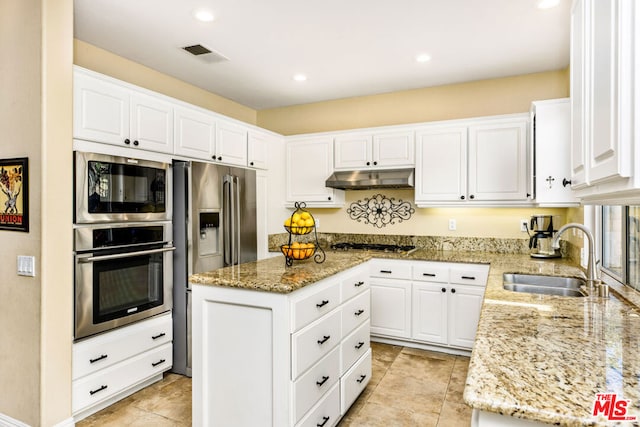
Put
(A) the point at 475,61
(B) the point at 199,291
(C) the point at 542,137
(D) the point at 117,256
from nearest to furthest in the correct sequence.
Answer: (B) the point at 199,291 → (D) the point at 117,256 → (C) the point at 542,137 → (A) the point at 475,61

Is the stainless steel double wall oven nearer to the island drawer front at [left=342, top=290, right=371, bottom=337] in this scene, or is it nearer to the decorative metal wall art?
the island drawer front at [left=342, top=290, right=371, bottom=337]

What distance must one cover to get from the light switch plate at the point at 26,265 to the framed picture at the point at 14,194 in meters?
0.17

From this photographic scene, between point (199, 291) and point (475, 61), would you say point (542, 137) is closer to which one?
point (475, 61)

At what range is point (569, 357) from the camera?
1.10 metres

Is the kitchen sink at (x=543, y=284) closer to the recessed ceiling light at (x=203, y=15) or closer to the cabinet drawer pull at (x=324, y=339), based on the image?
the cabinet drawer pull at (x=324, y=339)

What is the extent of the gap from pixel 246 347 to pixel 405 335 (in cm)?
223

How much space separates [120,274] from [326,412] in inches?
65.5

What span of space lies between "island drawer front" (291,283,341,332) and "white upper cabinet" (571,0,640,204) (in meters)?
1.32

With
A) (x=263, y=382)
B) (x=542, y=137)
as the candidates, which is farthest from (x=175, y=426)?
(x=542, y=137)

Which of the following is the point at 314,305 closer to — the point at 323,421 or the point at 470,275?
the point at 323,421

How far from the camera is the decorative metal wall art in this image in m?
4.34

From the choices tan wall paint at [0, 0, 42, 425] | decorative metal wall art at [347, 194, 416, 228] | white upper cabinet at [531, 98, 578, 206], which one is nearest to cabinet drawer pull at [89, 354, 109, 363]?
tan wall paint at [0, 0, 42, 425]

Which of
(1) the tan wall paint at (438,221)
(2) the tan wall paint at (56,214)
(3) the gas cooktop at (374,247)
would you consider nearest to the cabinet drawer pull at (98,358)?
(2) the tan wall paint at (56,214)

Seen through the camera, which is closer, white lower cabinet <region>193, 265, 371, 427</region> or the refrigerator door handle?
white lower cabinet <region>193, 265, 371, 427</region>
